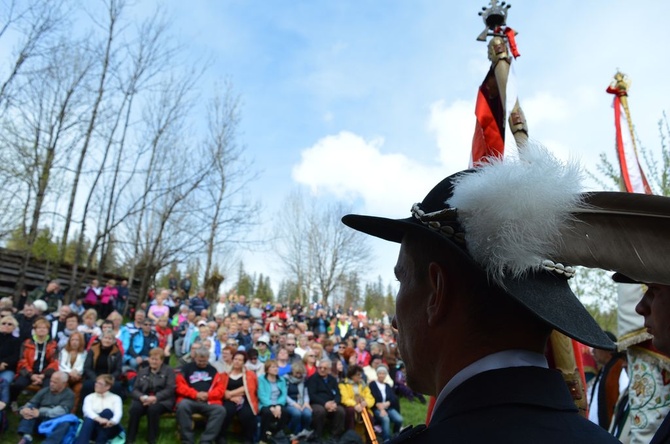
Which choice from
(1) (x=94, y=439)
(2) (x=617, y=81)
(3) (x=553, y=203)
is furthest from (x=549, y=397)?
(1) (x=94, y=439)

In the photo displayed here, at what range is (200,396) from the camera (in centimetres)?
898

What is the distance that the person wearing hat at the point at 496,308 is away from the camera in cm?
112

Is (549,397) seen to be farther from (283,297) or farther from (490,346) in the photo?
(283,297)

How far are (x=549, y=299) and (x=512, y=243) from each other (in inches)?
6.1

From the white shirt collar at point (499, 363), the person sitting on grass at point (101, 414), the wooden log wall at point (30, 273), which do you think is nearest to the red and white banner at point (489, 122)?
the white shirt collar at point (499, 363)

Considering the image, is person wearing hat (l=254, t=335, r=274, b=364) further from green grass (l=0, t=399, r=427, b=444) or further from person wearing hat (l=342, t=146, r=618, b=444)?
person wearing hat (l=342, t=146, r=618, b=444)

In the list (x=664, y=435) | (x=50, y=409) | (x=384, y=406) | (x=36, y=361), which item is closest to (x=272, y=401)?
(x=384, y=406)

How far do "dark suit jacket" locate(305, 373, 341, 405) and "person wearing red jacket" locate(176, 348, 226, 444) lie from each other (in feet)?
6.42

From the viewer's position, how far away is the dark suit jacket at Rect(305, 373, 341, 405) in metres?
10.4

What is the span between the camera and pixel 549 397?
3.74ft

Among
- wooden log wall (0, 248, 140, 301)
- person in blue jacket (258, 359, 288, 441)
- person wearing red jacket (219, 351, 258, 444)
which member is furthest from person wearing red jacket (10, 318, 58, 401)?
wooden log wall (0, 248, 140, 301)

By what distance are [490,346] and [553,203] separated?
1.23 feet

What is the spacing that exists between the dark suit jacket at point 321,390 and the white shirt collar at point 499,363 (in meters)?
9.66

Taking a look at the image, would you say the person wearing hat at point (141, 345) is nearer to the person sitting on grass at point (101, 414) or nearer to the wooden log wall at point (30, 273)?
the person sitting on grass at point (101, 414)
